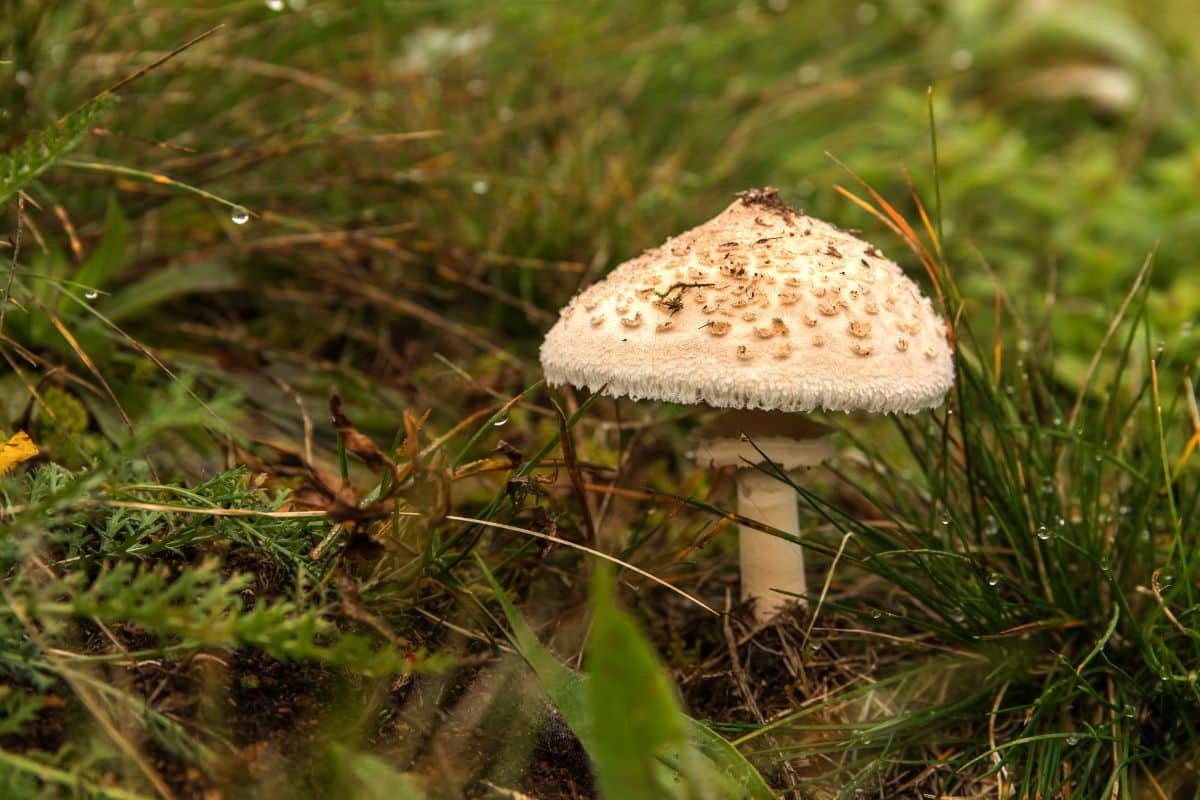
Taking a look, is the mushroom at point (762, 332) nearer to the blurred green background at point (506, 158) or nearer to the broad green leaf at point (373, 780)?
the blurred green background at point (506, 158)

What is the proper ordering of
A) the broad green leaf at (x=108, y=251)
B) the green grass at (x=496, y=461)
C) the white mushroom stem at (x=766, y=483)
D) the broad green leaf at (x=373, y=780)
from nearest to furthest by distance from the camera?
the broad green leaf at (x=373, y=780) → the green grass at (x=496, y=461) → the white mushroom stem at (x=766, y=483) → the broad green leaf at (x=108, y=251)

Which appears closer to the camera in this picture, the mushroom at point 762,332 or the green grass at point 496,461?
the green grass at point 496,461

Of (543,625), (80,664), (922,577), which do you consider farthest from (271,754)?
(922,577)

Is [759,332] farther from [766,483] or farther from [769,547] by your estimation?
[769,547]

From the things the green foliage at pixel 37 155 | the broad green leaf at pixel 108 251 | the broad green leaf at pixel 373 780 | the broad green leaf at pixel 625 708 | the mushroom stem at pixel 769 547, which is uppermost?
the green foliage at pixel 37 155

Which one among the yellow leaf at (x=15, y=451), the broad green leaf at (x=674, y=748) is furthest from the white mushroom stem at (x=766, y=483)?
the yellow leaf at (x=15, y=451)

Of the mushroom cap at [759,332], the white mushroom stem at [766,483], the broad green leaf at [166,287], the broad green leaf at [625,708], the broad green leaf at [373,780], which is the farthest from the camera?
the broad green leaf at [166,287]

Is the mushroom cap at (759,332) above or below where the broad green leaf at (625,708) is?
above

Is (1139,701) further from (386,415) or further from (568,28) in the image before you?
(568,28)
